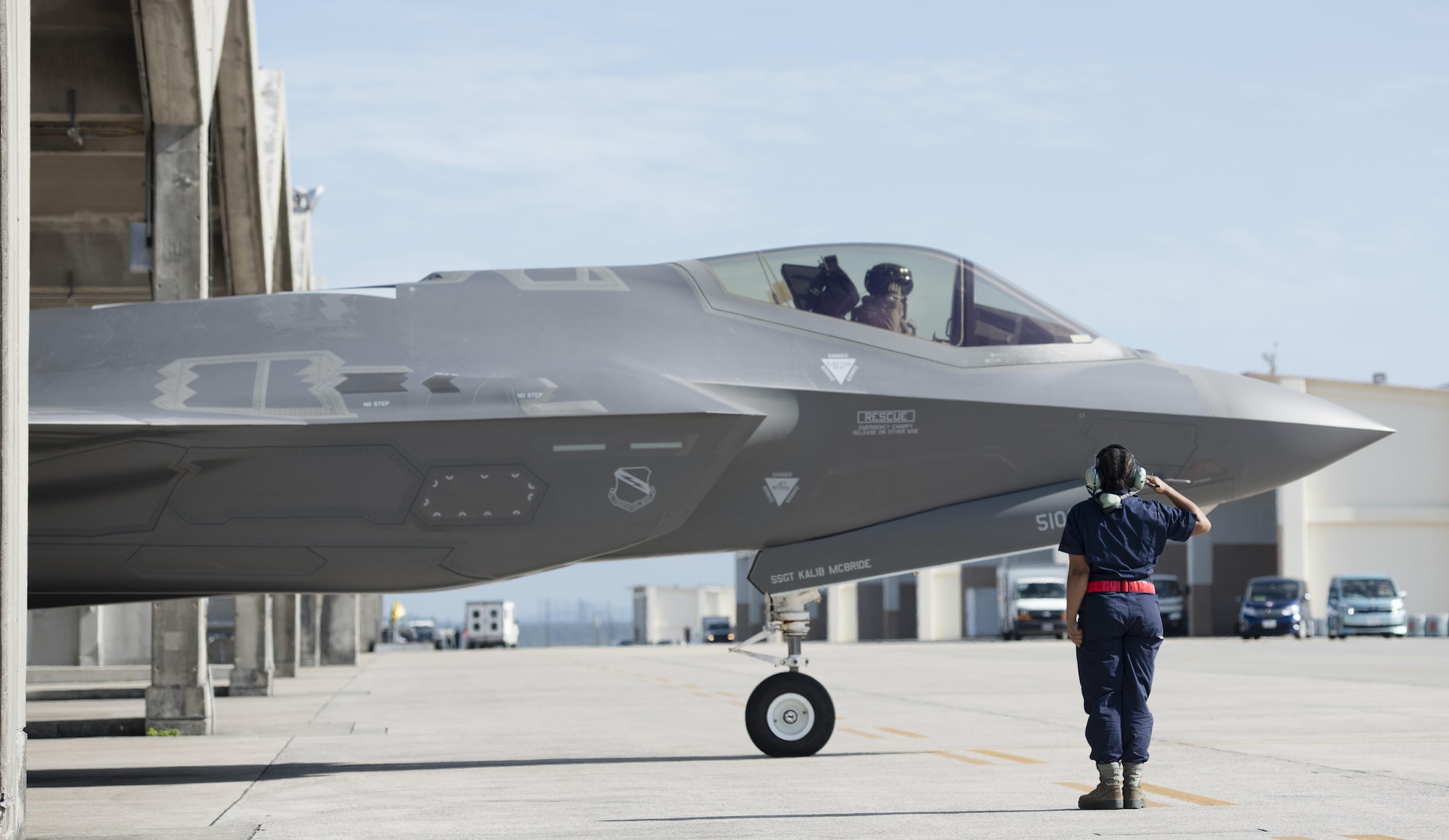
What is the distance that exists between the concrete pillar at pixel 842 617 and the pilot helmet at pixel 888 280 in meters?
75.2

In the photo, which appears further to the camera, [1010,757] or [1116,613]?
[1010,757]

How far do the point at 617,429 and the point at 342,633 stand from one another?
1189 inches

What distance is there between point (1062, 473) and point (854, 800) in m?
3.42

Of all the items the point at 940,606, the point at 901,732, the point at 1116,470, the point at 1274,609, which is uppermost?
the point at 1116,470

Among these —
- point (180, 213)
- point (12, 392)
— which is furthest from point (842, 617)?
point (12, 392)

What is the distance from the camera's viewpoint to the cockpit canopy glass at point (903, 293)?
11148mm

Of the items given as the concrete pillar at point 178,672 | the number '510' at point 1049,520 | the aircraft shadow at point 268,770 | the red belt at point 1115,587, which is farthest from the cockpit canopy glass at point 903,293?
the concrete pillar at point 178,672

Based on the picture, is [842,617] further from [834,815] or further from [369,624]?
[834,815]

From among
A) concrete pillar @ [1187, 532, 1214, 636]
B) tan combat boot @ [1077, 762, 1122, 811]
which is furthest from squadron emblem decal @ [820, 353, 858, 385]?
concrete pillar @ [1187, 532, 1214, 636]

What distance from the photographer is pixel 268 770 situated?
439 inches

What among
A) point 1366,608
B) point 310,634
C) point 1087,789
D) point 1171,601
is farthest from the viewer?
point 1171,601

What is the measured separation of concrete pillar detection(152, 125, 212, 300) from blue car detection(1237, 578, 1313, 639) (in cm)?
3944

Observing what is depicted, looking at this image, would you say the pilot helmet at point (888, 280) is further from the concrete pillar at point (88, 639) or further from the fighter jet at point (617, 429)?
the concrete pillar at point (88, 639)

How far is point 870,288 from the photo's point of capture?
36.9 ft
